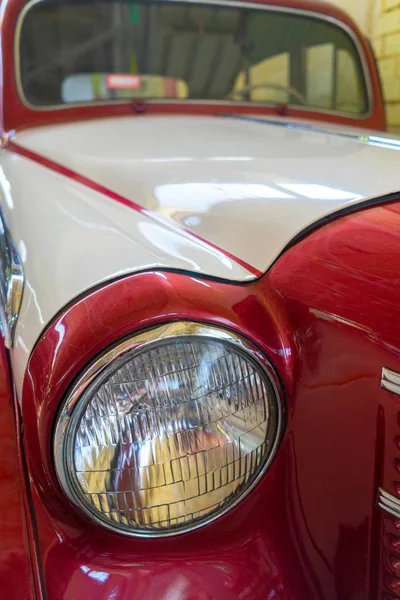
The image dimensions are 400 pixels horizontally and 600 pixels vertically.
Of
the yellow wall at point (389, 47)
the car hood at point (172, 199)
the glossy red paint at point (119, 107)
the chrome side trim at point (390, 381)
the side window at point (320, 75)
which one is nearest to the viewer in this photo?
the chrome side trim at point (390, 381)

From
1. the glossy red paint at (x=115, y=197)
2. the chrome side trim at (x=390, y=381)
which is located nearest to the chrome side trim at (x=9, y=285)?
the glossy red paint at (x=115, y=197)

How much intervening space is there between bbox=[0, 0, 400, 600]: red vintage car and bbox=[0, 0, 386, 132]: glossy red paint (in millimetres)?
687

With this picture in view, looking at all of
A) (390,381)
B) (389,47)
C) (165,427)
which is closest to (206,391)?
(165,427)

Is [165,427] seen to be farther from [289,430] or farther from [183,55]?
[183,55]

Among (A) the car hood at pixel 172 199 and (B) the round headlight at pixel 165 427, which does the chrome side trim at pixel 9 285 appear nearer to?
(A) the car hood at pixel 172 199

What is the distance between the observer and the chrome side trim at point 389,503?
0.55 meters

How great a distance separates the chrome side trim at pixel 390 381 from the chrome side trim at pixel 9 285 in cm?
41

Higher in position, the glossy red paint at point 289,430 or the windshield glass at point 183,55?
the windshield glass at point 183,55

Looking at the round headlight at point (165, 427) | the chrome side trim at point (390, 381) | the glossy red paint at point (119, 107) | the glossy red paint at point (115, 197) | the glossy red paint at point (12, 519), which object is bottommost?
the glossy red paint at point (12, 519)

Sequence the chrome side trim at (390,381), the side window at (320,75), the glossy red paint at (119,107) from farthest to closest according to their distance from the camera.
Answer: the side window at (320,75)
the glossy red paint at (119,107)
the chrome side trim at (390,381)

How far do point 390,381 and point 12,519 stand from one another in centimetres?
41

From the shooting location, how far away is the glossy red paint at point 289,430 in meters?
0.53

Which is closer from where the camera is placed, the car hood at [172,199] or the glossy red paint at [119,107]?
the car hood at [172,199]

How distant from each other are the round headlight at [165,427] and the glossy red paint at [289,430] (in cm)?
2
